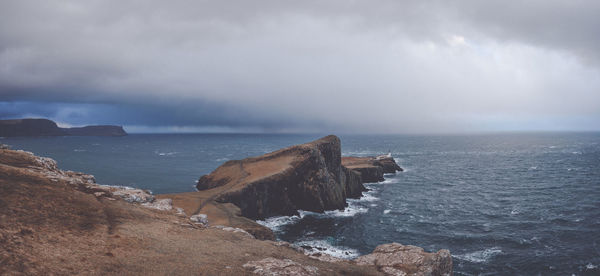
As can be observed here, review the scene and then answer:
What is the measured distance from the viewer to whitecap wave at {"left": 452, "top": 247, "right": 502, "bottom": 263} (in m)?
35.3

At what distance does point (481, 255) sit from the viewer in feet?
119

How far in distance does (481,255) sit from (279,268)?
105 feet

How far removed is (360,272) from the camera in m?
18.6

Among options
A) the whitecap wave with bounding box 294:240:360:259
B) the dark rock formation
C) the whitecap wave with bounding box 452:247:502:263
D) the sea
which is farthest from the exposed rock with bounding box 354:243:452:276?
the dark rock formation

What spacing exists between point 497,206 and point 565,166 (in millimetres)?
68761

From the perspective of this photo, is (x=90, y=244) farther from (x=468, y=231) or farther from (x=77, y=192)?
(x=468, y=231)

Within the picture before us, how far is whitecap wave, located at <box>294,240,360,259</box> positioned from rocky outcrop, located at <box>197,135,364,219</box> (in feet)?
39.9

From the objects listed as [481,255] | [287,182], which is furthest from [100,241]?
[481,255]

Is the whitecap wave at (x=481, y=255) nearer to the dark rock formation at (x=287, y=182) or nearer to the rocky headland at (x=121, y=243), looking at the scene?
the rocky headland at (x=121, y=243)

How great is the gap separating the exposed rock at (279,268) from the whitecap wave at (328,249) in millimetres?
20466

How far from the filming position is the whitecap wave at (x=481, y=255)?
35272 millimetres

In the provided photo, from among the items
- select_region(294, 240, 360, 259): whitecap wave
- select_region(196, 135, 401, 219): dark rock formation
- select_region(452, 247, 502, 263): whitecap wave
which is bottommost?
select_region(294, 240, 360, 259): whitecap wave

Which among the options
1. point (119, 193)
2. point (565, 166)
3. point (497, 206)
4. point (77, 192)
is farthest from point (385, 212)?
point (565, 166)

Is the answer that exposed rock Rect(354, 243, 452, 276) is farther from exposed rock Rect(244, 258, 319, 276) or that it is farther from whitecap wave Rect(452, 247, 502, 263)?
→ whitecap wave Rect(452, 247, 502, 263)
